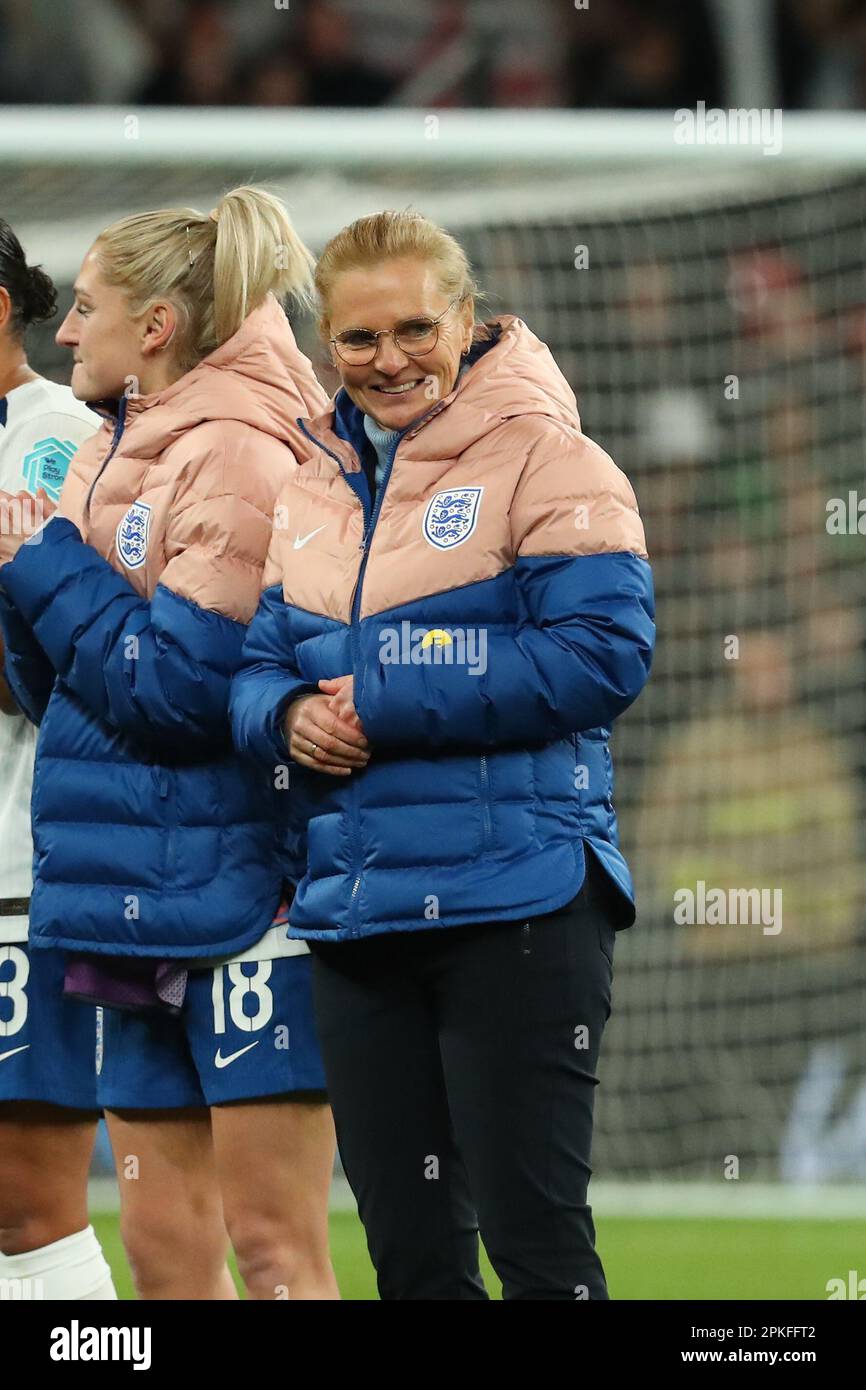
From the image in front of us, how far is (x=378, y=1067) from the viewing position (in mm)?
2188

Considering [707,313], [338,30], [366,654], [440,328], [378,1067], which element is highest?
[338,30]

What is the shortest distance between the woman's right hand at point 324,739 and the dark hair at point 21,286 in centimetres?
89

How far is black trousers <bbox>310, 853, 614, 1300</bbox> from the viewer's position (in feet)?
6.91

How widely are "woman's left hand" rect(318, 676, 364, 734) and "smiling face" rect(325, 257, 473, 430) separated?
0.30 meters

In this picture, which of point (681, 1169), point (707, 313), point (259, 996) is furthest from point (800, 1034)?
point (259, 996)

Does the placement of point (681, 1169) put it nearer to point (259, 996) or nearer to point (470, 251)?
point (470, 251)

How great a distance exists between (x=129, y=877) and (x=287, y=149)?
7.09ft

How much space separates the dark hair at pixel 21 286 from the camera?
2.75 meters

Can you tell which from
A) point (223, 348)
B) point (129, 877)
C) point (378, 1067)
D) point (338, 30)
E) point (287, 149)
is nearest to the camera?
point (378, 1067)

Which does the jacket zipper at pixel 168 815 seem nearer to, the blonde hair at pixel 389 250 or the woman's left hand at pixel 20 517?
the woman's left hand at pixel 20 517

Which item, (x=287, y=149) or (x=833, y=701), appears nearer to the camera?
(x=287, y=149)

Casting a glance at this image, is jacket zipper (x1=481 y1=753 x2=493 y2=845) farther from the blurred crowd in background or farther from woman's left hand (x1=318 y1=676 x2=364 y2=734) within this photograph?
the blurred crowd in background

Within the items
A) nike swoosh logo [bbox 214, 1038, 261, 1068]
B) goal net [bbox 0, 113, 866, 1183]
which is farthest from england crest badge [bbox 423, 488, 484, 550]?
goal net [bbox 0, 113, 866, 1183]

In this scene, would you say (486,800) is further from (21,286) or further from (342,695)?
(21,286)
